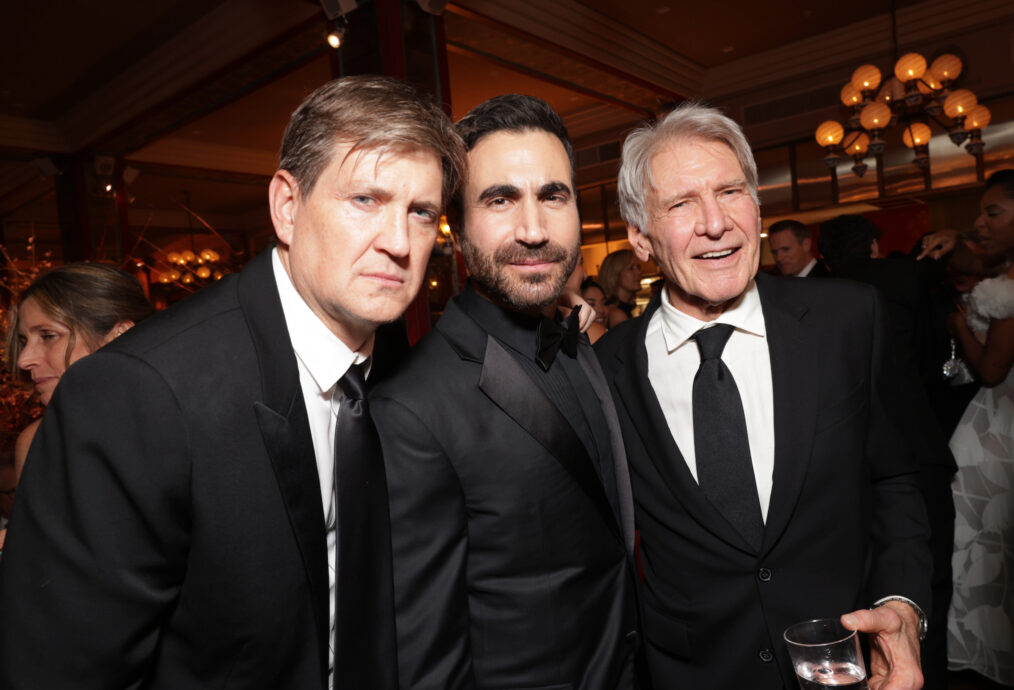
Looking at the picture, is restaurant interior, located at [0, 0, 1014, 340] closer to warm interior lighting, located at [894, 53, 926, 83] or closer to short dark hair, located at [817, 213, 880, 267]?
warm interior lighting, located at [894, 53, 926, 83]

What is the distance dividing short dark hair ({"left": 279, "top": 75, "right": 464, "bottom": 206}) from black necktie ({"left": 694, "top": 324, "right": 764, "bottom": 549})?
0.77 m

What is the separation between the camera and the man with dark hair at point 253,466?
2.89 ft

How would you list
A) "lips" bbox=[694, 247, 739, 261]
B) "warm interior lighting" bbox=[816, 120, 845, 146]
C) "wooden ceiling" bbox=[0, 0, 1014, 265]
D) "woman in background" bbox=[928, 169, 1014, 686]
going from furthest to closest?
"warm interior lighting" bbox=[816, 120, 845, 146] → "wooden ceiling" bbox=[0, 0, 1014, 265] → "woman in background" bbox=[928, 169, 1014, 686] → "lips" bbox=[694, 247, 739, 261]

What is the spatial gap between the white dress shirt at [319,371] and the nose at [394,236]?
187 millimetres

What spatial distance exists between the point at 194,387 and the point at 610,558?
0.88 m

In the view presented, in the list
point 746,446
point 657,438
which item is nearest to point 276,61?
point 657,438

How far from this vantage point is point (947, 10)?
23.8ft

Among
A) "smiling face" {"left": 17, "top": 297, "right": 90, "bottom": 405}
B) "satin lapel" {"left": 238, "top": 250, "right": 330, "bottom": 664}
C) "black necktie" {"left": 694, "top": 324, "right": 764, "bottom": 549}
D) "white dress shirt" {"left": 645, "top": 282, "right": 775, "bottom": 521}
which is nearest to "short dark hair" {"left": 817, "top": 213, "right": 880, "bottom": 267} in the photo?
"white dress shirt" {"left": 645, "top": 282, "right": 775, "bottom": 521}

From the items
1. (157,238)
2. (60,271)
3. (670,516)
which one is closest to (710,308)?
(670,516)

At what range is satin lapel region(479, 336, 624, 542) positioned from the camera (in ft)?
4.34

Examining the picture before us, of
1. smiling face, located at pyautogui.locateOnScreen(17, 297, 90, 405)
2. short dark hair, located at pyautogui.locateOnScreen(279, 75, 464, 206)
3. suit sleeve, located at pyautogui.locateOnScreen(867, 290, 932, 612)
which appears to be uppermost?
short dark hair, located at pyautogui.locateOnScreen(279, 75, 464, 206)

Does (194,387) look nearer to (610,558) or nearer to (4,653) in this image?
(4,653)

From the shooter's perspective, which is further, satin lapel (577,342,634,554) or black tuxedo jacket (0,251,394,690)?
satin lapel (577,342,634,554)

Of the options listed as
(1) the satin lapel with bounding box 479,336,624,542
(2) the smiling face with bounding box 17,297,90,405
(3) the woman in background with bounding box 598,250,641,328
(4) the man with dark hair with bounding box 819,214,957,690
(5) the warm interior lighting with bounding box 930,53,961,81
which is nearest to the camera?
(1) the satin lapel with bounding box 479,336,624,542
